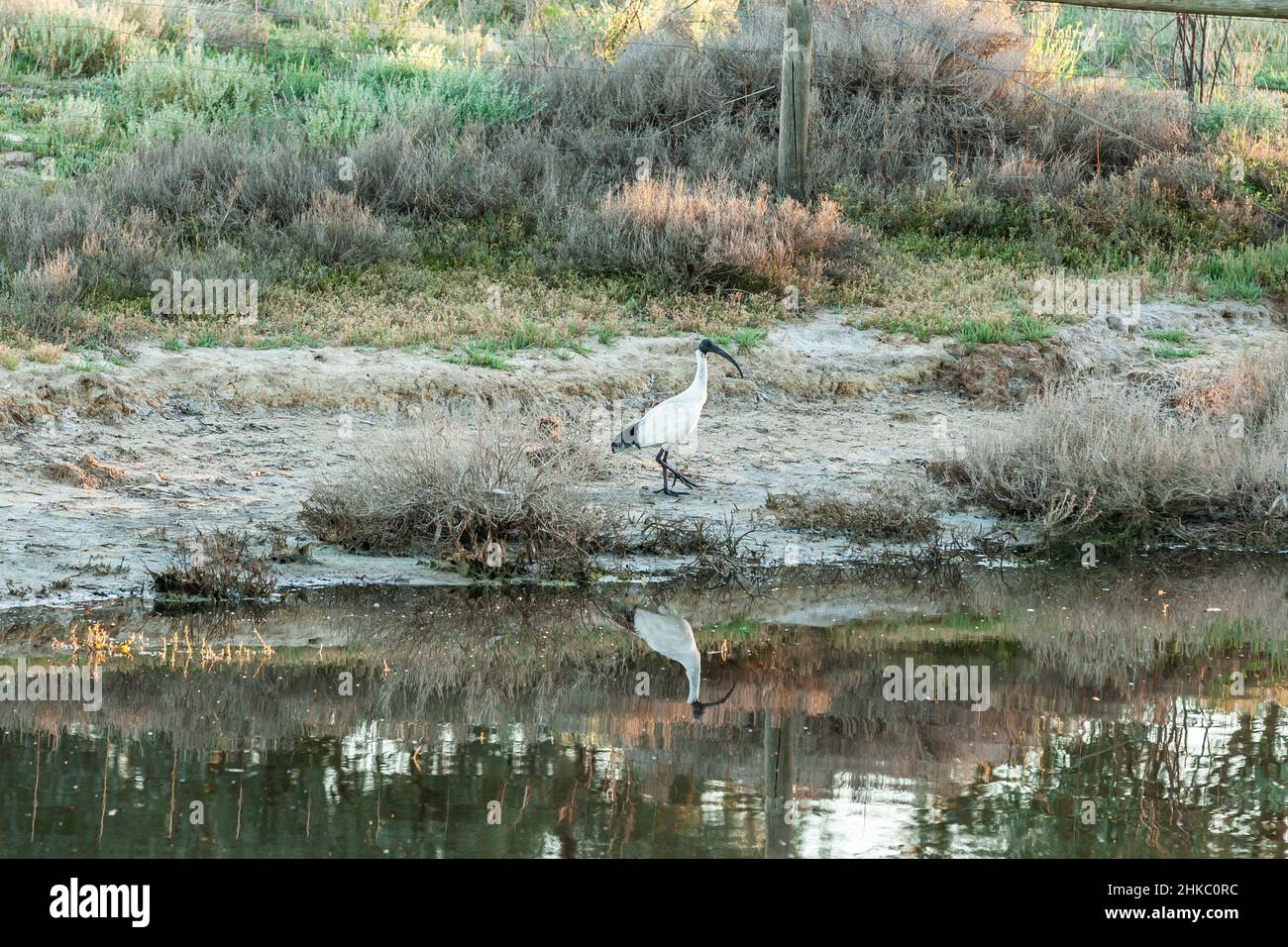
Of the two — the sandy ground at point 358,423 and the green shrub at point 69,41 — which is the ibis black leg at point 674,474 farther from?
the green shrub at point 69,41

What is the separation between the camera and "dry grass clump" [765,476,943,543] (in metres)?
9.57

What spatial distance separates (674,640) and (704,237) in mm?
5869

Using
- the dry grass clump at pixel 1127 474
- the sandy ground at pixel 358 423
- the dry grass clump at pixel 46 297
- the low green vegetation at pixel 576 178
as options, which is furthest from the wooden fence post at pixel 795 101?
the dry grass clump at pixel 46 297

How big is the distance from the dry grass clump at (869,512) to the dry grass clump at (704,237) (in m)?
3.50

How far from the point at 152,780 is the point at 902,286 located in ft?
29.6

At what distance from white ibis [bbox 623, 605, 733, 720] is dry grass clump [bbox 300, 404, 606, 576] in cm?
80

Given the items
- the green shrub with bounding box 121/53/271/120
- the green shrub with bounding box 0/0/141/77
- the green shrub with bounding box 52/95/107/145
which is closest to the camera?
the green shrub with bounding box 52/95/107/145

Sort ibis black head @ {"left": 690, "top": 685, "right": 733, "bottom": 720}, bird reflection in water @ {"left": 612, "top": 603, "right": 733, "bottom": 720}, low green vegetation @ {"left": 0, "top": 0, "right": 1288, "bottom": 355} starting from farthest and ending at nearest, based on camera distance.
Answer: low green vegetation @ {"left": 0, "top": 0, "right": 1288, "bottom": 355} < bird reflection in water @ {"left": 612, "top": 603, "right": 733, "bottom": 720} < ibis black head @ {"left": 690, "top": 685, "right": 733, "bottom": 720}

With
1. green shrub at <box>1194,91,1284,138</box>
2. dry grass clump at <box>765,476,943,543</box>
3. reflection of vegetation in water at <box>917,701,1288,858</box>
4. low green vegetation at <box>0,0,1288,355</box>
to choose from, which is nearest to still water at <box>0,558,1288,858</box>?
reflection of vegetation in water at <box>917,701,1288,858</box>

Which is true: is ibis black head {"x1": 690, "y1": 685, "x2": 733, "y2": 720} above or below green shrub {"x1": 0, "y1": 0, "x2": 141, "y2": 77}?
below

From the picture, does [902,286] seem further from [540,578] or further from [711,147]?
[540,578]

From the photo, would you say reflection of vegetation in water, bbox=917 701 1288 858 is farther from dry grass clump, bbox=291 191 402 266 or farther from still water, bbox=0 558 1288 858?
dry grass clump, bbox=291 191 402 266

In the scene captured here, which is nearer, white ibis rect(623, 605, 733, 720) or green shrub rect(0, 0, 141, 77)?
white ibis rect(623, 605, 733, 720)

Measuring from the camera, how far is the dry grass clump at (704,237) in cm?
1290
